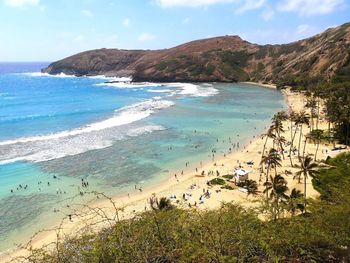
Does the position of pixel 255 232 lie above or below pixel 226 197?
above

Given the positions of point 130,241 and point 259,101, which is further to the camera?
point 259,101

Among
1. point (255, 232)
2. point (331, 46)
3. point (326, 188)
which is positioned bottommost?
point (326, 188)

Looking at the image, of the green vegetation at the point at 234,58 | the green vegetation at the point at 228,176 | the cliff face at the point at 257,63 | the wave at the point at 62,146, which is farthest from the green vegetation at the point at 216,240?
the green vegetation at the point at 234,58

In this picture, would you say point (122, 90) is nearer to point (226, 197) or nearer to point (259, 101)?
point (259, 101)

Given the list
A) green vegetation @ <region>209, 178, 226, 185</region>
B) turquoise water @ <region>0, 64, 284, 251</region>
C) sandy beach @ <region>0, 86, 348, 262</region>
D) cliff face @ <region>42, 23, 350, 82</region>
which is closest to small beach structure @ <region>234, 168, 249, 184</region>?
sandy beach @ <region>0, 86, 348, 262</region>

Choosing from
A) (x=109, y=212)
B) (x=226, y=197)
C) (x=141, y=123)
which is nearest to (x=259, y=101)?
(x=141, y=123)

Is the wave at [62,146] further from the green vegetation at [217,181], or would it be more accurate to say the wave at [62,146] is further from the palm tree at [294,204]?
the palm tree at [294,204]

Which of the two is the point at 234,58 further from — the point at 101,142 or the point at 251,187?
the point at 251,187
